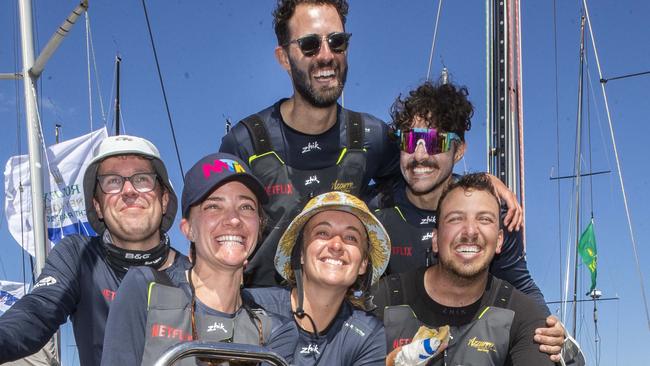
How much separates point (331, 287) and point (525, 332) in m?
1.43

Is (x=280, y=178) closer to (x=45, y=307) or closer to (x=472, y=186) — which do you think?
(x=472, y=186)

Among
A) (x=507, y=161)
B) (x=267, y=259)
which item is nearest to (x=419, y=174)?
(x=267, y=259)

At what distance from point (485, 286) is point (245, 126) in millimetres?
2086

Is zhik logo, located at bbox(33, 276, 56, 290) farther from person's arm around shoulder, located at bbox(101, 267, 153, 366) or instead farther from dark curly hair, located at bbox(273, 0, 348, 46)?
Answer: dark curly hair, located at bbox(273, 0, 348, 46)

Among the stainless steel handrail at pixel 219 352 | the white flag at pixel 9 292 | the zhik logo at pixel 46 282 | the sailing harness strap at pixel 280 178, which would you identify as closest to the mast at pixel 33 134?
the sailing harness strap at pixel 280 178

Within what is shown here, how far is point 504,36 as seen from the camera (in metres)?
9.66

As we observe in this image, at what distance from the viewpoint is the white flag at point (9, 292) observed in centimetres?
1800

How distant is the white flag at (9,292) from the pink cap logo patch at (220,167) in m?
16.0

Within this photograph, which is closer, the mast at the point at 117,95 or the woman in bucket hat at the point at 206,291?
the woman in bucket hat at the point at 206,291

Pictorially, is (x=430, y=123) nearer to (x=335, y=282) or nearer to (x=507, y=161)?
(x=335, y=282)

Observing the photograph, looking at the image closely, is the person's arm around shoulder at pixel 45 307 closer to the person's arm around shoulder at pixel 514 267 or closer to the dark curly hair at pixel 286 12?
the dark curly hair at pixel 286 12

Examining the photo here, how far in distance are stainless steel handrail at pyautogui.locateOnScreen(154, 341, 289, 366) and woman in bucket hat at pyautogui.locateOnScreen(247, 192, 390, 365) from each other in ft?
4.77

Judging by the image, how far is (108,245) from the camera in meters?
4.11

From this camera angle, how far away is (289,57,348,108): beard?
17.1 feet
